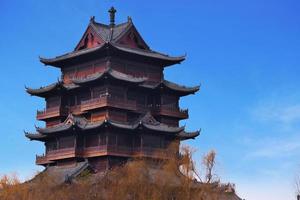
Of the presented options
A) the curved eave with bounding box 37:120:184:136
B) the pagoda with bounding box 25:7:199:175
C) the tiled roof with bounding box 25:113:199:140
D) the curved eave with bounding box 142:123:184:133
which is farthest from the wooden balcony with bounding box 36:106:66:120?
the curved eave with bounding box 142:123:184:133

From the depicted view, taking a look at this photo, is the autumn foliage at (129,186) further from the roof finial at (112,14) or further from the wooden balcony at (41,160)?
the roof finial at (112,14)

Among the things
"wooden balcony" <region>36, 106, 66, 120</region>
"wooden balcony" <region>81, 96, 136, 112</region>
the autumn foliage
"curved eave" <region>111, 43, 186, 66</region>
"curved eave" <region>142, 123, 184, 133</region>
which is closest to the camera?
the autumn foliage

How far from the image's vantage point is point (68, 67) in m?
64.0

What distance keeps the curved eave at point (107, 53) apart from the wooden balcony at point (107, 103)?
466cm

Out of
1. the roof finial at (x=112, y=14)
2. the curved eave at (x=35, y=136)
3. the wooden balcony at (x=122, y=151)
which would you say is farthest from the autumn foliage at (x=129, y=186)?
the roof finial at (x=112, y=14)

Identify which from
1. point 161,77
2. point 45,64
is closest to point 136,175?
point 161,77

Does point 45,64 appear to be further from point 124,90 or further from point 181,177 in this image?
point 181,177

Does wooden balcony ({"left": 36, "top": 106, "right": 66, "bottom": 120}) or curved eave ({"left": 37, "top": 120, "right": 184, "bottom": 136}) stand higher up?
wooden balcony ({"left": 36, "top": 106, "right": 66, "bottom": 120})

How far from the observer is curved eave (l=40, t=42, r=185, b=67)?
2345 inches

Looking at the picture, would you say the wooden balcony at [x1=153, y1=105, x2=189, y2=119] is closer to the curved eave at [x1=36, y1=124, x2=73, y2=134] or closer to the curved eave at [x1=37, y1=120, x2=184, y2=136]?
the curved eave at [x1=37, y1=120, x2=184, y2=136]

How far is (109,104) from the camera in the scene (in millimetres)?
57000

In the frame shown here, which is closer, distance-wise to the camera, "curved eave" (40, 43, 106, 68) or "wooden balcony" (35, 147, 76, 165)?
"wooden balcony" (35, 147, 76, 165)

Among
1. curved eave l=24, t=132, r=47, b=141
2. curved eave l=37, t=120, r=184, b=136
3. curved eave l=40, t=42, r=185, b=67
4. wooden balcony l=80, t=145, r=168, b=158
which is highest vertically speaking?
curved eave l=40, t=42, r=185, b=67

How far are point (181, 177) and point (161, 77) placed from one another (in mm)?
13493
